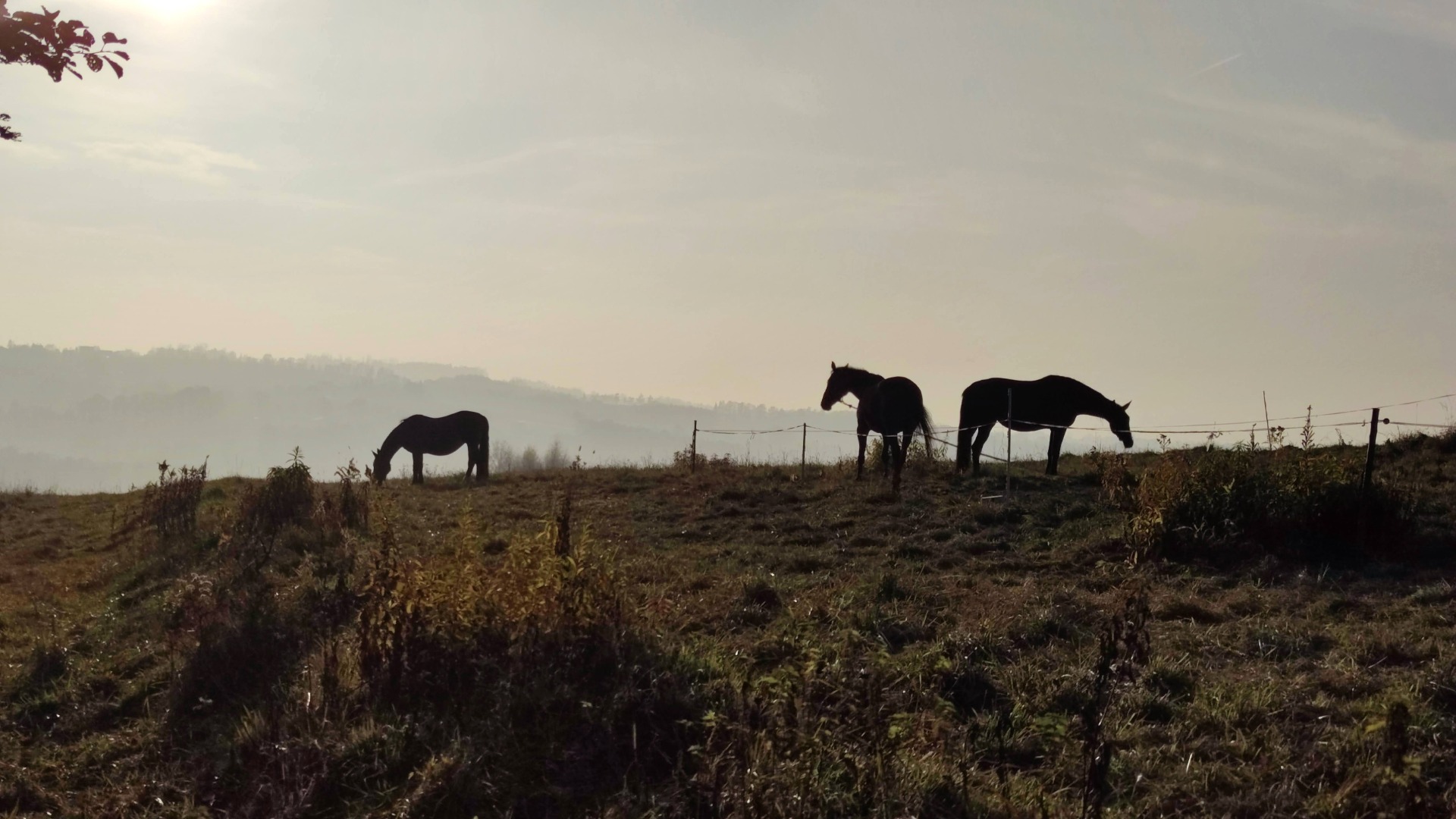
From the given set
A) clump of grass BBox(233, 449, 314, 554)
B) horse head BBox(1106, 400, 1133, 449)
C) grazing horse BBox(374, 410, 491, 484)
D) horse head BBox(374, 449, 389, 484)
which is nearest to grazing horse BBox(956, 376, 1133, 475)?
horse head BBox(1106, 400, 1133, 449)

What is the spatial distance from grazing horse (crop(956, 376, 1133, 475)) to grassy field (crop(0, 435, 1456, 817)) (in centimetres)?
698

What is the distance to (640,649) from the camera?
754 centimetres

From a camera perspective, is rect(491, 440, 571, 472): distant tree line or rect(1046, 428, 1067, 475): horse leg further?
rect(491, 440, 571, 472): distant tree line

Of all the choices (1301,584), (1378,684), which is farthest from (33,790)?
(1301,584)

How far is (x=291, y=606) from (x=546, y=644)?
3.37 meters

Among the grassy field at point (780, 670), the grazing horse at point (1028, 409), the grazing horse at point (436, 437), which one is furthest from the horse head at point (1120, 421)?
the grazing horse at point (436, 437)

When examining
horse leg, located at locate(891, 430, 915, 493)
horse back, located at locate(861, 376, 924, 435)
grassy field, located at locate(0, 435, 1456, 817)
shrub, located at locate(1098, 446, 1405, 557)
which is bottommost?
grassy field, located at locate(0, 435, 1456, 817)

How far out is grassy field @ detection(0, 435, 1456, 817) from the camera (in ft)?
19.0

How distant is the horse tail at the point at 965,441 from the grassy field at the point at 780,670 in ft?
22.1

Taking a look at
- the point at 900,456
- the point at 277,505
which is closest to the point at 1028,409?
the point at 900,456

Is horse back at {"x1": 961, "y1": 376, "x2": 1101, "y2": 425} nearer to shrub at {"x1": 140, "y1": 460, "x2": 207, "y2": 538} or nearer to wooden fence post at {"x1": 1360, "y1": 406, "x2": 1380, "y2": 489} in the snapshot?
wooden fence post at {"x1": 1360, "y1": 406, "x2": 1380, "y2": 489}

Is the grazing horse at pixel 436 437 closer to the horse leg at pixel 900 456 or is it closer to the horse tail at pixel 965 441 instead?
the horse leg at pixel 900 456

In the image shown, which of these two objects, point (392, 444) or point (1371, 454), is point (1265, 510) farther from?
point (392, 444)

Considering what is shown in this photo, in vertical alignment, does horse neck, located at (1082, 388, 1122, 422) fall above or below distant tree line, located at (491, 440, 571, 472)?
above
